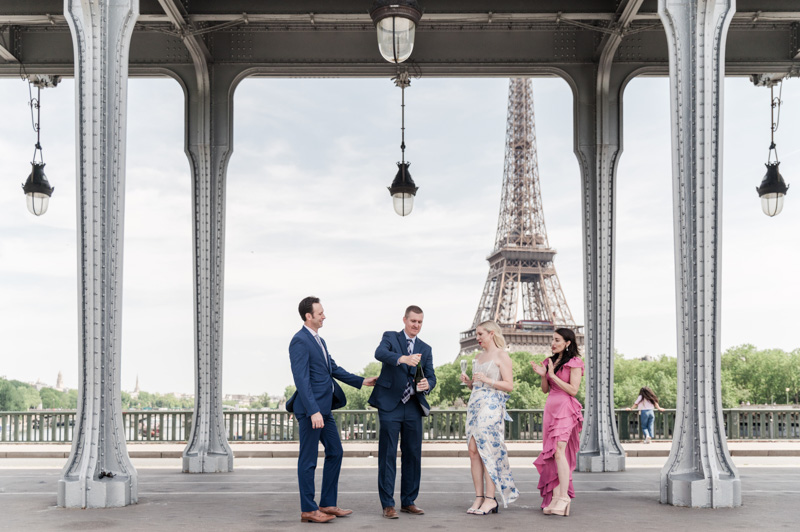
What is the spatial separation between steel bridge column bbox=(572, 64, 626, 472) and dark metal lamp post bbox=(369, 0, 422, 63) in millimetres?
7205

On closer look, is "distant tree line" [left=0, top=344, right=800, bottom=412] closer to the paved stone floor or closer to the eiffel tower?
the eiffel tower

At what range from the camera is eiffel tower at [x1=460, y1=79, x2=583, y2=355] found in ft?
224

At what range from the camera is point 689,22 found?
10586 mm

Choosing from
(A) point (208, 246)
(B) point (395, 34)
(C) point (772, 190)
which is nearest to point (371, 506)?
(B) point (395, 34)

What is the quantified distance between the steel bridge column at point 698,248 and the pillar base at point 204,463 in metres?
7.44

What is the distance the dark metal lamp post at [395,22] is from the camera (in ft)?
28.4

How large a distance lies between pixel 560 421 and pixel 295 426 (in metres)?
14.9

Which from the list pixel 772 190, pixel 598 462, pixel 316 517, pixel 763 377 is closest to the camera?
pixel 316 517

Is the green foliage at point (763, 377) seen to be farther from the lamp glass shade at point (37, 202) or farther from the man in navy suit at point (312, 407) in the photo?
the man in navy suit at point (312, 407)

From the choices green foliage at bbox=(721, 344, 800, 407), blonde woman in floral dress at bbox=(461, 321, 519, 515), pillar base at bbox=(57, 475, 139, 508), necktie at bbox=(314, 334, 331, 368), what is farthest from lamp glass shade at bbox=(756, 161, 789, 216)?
green foliage at bbox=(721, 344, 800, 407)

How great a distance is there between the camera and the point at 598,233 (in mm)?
15188

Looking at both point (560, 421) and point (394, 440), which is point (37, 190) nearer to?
point (394, 440)

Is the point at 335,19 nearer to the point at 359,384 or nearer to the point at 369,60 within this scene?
the point at 369,60

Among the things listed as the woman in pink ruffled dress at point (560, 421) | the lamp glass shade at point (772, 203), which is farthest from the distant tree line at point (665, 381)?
the woman in pink ruffled dress at point (560, 421)
